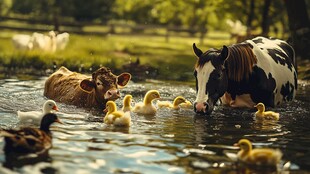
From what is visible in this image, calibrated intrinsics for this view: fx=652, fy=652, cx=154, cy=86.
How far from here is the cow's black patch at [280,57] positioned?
16.1 m

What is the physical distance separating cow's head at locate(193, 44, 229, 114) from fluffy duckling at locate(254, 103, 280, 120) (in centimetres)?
92

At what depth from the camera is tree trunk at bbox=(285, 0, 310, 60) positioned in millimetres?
27045

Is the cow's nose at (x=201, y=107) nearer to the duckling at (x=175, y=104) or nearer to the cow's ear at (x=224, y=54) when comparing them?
the cow's ear at (x=224, y=54)

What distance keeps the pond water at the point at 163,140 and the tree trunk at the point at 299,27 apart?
1073 cm

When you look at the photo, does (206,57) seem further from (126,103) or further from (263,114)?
(126,103)

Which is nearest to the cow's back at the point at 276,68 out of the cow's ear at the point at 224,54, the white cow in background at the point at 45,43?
the cow's ear at the point at 224,54

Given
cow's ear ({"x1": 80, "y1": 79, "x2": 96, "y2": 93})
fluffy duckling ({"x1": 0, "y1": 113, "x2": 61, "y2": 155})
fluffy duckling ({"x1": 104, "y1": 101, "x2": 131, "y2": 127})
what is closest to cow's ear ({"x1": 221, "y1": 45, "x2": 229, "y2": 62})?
fluffy duckling ({"x1": 104, "y1": 101, "x2": 131, "y2": 127})

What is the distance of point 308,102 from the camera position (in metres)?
18.0

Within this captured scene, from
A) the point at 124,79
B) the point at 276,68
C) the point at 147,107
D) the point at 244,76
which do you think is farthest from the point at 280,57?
the point at 147,107

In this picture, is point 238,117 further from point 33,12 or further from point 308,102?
point 33,12

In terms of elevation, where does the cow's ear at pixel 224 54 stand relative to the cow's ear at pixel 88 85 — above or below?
above

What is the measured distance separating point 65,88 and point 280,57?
545 centimetres

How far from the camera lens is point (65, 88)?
53.4ft

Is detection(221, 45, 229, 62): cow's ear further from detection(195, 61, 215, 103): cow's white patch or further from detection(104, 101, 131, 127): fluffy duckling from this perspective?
detection(104, 101, 131, 127): fluffy duckling
